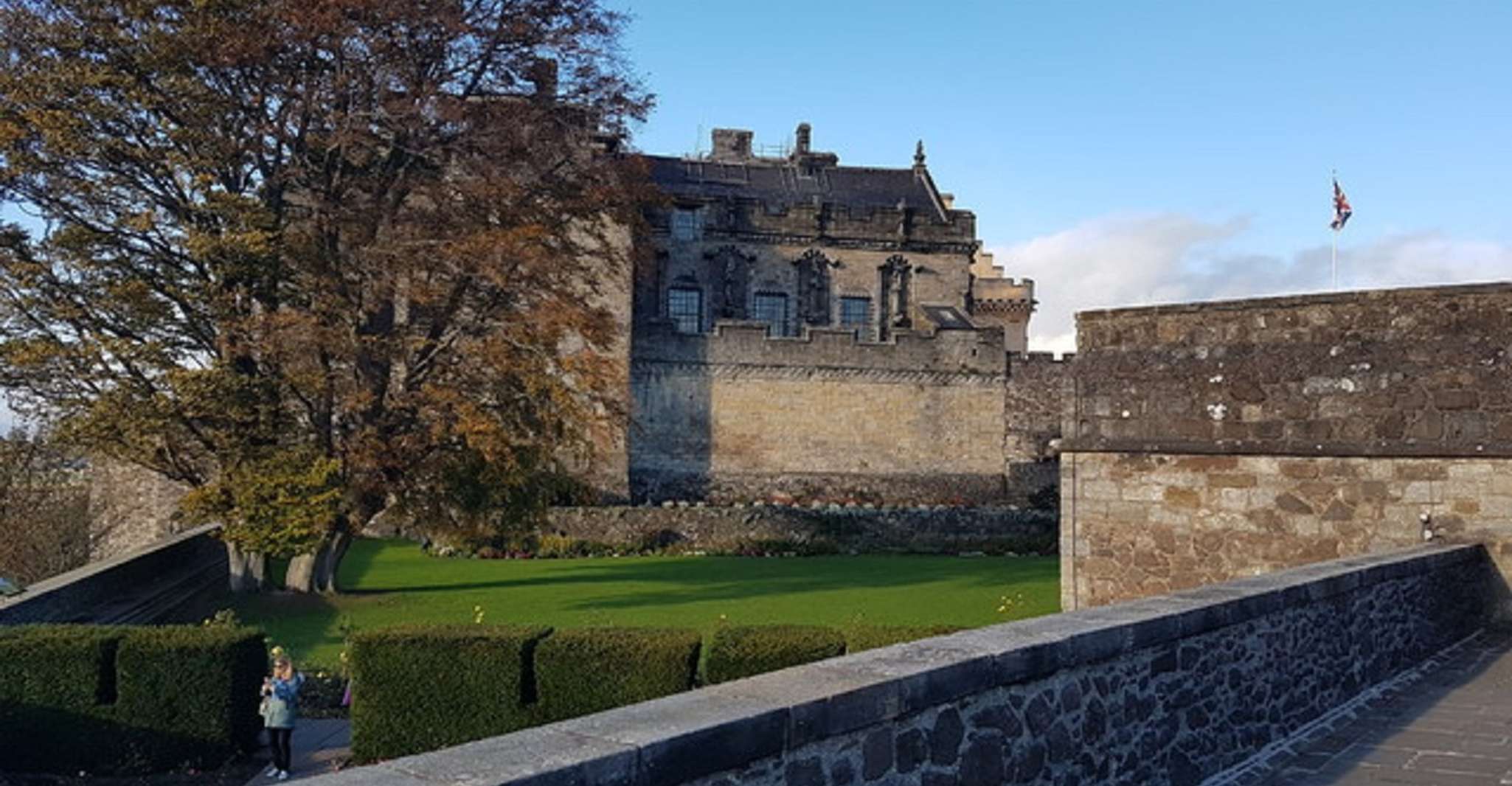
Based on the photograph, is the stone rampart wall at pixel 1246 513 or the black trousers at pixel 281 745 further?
the stone rampart wall at pixel 1246 513

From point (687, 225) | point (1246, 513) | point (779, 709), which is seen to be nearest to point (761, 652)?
point (1246, 513)

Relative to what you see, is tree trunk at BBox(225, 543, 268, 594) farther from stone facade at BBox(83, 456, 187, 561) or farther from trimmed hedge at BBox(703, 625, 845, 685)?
trimmed hedge at BBox(703, 625, 845, 685)

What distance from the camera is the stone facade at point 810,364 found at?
38250 millimetres

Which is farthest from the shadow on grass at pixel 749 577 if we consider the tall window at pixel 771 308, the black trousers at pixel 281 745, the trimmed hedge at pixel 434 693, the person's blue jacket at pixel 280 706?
the tall window at pixel 771 308

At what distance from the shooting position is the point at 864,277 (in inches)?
1785

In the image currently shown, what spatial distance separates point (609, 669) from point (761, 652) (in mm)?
1451

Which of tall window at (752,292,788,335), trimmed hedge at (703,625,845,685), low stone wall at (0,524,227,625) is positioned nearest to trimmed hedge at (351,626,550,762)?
trimmed hedge at (703,625,845,685)

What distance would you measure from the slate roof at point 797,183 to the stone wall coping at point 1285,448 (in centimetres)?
3319

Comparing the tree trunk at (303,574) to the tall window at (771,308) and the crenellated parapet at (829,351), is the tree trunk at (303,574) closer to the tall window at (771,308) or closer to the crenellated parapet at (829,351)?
the crenellated parapet at (829,351)

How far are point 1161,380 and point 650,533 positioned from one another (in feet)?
68.5

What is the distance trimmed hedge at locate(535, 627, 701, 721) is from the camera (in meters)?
11.6

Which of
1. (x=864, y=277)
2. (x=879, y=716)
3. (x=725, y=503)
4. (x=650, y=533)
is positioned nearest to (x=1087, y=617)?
(x=879, y=716)

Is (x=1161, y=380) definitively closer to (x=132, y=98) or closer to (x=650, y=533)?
(x=132, y=98)

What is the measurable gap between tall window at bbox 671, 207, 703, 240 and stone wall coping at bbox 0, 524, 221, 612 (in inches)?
933
